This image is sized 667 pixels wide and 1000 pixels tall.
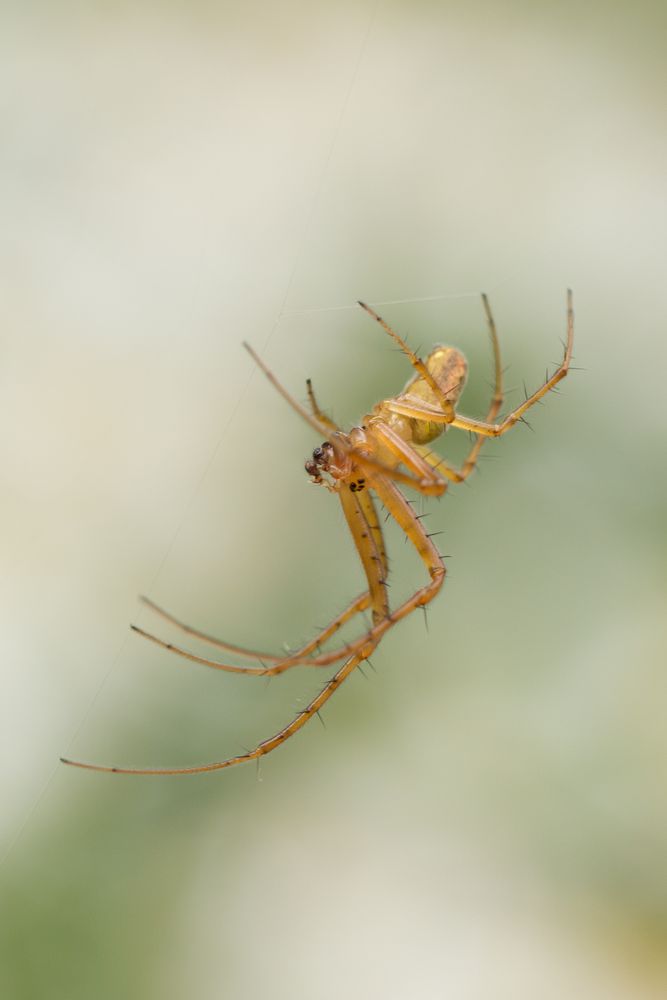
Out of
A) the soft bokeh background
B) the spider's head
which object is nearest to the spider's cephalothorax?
the spider's head

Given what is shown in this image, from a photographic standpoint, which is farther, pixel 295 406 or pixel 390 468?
pixel 390 468

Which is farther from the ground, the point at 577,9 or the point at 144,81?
the point at 577,9

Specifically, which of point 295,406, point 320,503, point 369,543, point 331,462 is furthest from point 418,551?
point 320,503

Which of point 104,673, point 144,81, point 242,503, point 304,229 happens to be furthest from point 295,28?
point 104,673

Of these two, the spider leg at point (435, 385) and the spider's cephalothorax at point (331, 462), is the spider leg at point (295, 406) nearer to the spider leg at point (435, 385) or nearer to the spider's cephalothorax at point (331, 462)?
the spider's cephalothorax at point (331, 462)

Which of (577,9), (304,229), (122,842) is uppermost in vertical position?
(577,9)

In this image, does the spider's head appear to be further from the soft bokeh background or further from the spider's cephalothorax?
the soft bokeh background

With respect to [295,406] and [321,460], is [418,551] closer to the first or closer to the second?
[321,460]

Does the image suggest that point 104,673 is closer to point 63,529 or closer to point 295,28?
point 63,529
